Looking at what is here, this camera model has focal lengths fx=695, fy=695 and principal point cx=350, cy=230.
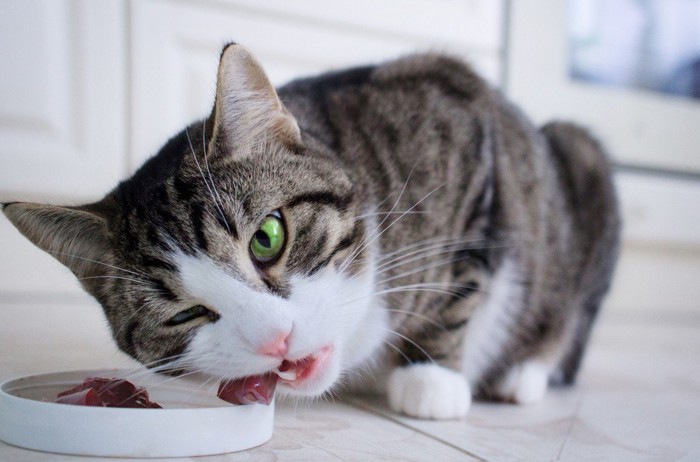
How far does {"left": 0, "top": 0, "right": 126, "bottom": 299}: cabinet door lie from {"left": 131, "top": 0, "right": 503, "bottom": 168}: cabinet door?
0.07 metres

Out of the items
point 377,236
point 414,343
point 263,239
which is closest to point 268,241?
point 263,239

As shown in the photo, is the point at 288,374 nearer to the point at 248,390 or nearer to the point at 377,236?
the point at 248,390

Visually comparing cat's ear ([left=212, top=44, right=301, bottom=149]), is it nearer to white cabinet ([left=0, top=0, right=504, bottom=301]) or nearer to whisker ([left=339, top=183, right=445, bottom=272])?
whisker ([left=339, top=183, right=445, bottom=272])

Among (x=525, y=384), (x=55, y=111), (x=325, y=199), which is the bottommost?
(x=525, y=384)

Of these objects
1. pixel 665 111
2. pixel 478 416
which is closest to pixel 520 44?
pixel 665 111

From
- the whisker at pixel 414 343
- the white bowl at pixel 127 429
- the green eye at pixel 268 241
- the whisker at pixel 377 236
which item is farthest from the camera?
the whisker at pixel 414 343

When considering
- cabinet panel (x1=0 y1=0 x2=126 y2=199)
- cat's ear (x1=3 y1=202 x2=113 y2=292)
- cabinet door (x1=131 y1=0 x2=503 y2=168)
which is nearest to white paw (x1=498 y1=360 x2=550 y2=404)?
cat's ear (x1=3 y1=202 x2=113 y2=292)

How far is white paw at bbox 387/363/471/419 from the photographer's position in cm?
114

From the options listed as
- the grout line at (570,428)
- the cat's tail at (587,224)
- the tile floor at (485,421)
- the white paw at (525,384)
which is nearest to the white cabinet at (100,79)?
the tile floor at (485,421)

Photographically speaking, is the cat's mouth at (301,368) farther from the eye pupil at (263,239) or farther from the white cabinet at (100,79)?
the white cabinet at (100,79)

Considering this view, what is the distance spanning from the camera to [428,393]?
3.75 feet

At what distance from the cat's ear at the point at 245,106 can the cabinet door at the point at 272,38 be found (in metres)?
0.91

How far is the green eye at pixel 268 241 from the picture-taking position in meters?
0.93

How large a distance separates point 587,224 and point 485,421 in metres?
0.65
